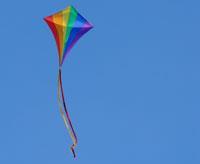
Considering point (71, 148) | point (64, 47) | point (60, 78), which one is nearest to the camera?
point (71, 148)

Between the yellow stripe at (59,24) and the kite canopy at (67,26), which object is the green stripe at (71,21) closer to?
the kite canopy at (67,26)

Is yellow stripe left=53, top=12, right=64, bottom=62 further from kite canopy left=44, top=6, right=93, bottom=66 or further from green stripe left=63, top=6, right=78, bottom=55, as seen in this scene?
green stripe left=63, top=6, right=78, bottom=55

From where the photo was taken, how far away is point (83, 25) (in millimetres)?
15469

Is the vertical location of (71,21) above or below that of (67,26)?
above

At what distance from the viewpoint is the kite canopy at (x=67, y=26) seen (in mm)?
15477

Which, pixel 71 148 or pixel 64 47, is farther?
pixel 64 47

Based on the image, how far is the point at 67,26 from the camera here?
15.6 metres

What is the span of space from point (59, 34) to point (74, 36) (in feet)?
2.60

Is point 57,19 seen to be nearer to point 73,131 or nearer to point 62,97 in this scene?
point 62,97

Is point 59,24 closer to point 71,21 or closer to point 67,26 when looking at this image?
point 67,26

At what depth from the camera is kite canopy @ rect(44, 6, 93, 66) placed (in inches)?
609

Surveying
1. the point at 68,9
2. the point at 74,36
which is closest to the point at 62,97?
the point at 74,36

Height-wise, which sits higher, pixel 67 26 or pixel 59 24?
pixel 59 24

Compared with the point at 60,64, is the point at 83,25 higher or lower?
higher
